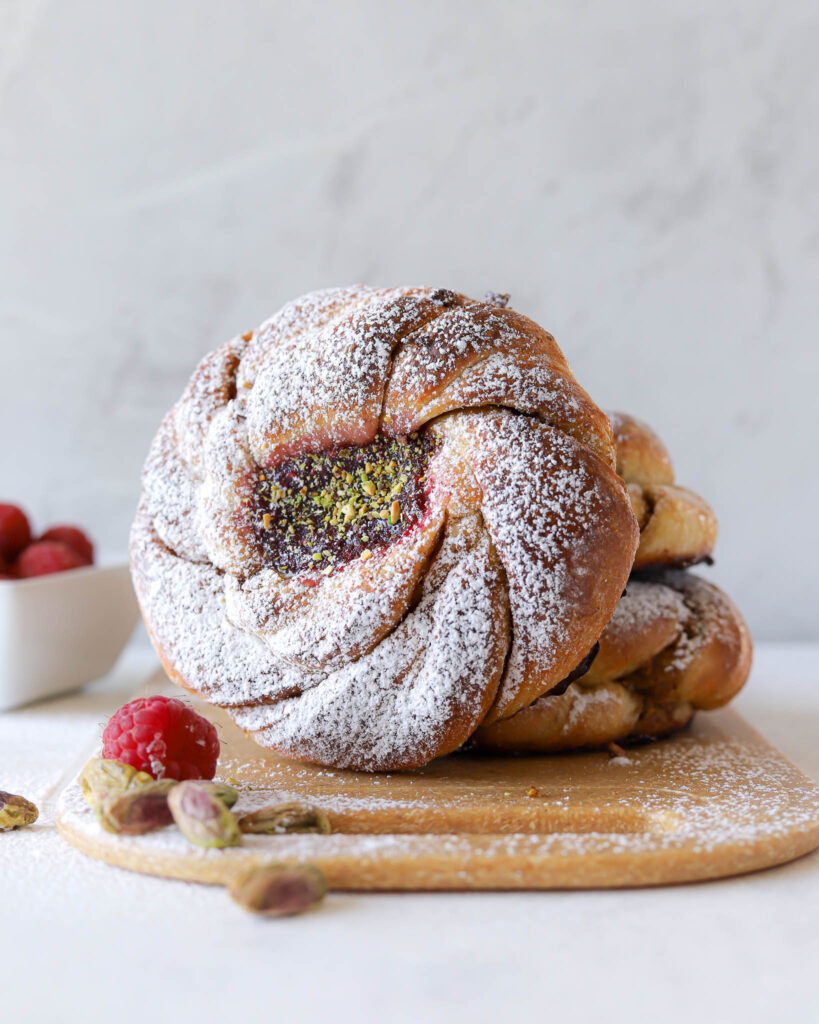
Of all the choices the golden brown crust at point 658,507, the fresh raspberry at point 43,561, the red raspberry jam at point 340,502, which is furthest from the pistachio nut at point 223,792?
the fresh raspberry at point 43,561

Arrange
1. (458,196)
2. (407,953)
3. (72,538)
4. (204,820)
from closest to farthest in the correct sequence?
1. (407,953)
2. (204,820)
3. (72,538)
4. (458,196)

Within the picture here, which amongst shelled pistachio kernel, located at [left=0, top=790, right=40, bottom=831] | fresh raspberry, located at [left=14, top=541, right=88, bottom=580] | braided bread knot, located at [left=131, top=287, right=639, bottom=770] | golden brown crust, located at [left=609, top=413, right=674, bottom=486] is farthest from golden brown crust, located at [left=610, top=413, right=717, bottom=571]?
fresh raspberry, located at [left=14, top=541, right=88, bottom=580]

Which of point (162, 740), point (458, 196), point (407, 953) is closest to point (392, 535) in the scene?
point (162, 740)

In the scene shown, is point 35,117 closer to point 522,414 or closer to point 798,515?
point 522,414

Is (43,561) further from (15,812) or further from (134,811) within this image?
(134,811)

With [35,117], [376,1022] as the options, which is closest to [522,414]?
[376,1022]

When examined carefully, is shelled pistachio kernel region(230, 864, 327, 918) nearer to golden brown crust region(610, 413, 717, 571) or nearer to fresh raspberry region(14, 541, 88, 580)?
golden brown crust region(610, 413, 717, 571)
